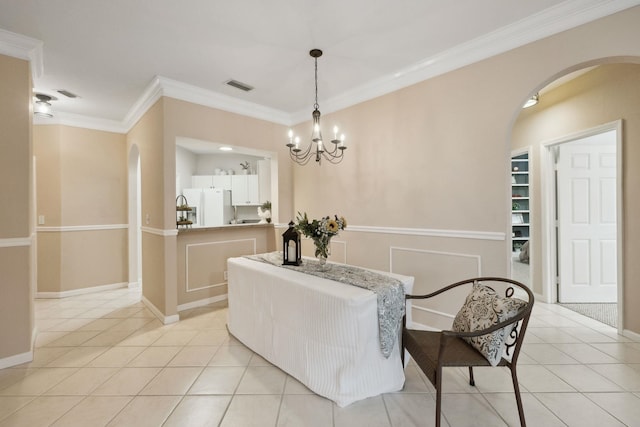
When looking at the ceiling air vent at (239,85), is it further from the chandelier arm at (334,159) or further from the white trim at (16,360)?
the white trim at (16,360)

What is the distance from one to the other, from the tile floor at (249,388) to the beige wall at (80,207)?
5.35 feet

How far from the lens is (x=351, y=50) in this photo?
8.74 ft

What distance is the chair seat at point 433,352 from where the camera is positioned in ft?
5.26

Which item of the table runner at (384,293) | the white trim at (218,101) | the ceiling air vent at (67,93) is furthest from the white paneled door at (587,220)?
the ceiling air vent at (67,93)

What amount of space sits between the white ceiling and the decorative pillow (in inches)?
83.5

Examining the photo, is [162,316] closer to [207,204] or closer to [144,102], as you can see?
[144,102]

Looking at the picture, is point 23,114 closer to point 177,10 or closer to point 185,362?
point 177,10

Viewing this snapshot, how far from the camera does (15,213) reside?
244 cm

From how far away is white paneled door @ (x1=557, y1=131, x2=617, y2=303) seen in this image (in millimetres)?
3707

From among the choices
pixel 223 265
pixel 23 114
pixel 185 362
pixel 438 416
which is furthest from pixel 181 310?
pixel 438 416

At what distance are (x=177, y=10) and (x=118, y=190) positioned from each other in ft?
11.9

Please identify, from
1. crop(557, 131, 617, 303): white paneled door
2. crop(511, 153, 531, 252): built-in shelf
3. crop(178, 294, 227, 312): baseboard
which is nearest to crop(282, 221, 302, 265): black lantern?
crop(178, 294, 227, 312): baseboard

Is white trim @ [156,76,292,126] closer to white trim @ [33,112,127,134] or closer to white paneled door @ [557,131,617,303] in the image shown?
white trim @ [33,112,127,134]

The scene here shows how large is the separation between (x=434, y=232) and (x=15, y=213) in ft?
12.6
